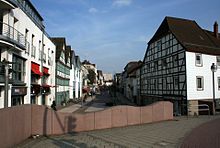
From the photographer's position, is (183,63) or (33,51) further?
(183,63)

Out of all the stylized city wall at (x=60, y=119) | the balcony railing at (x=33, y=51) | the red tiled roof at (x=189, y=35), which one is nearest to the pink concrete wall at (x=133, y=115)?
the stylized city wall at (x=60, y=119)

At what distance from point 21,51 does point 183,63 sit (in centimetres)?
1786

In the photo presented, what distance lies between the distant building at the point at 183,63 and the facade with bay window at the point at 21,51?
1541cm

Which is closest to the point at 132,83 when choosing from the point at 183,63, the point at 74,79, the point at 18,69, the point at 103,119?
the point at 74,79

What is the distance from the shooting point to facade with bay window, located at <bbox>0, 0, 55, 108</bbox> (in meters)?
17.2

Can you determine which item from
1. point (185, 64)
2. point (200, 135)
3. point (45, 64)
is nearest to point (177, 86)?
point (185, 64)

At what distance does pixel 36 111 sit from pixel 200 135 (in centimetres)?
787

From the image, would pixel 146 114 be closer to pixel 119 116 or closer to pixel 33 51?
pixel 119 116

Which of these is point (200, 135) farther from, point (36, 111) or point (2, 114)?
point (2, 114)

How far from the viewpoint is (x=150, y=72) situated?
4012 cm

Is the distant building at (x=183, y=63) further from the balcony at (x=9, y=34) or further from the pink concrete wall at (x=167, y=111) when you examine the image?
the balcony at (x=9, y=34)

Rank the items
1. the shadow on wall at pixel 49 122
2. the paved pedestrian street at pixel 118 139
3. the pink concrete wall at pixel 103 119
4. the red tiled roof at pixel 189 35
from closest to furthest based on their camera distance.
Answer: the paved pedestrian street at pixel 118 139 → the shadow on wall at pixel 49 122 → the pink concrete wall at pixel 103 119 → the red tiled roof at pixel 189 35

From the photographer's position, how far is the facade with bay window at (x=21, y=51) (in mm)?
17172

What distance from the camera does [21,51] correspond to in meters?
20.1
